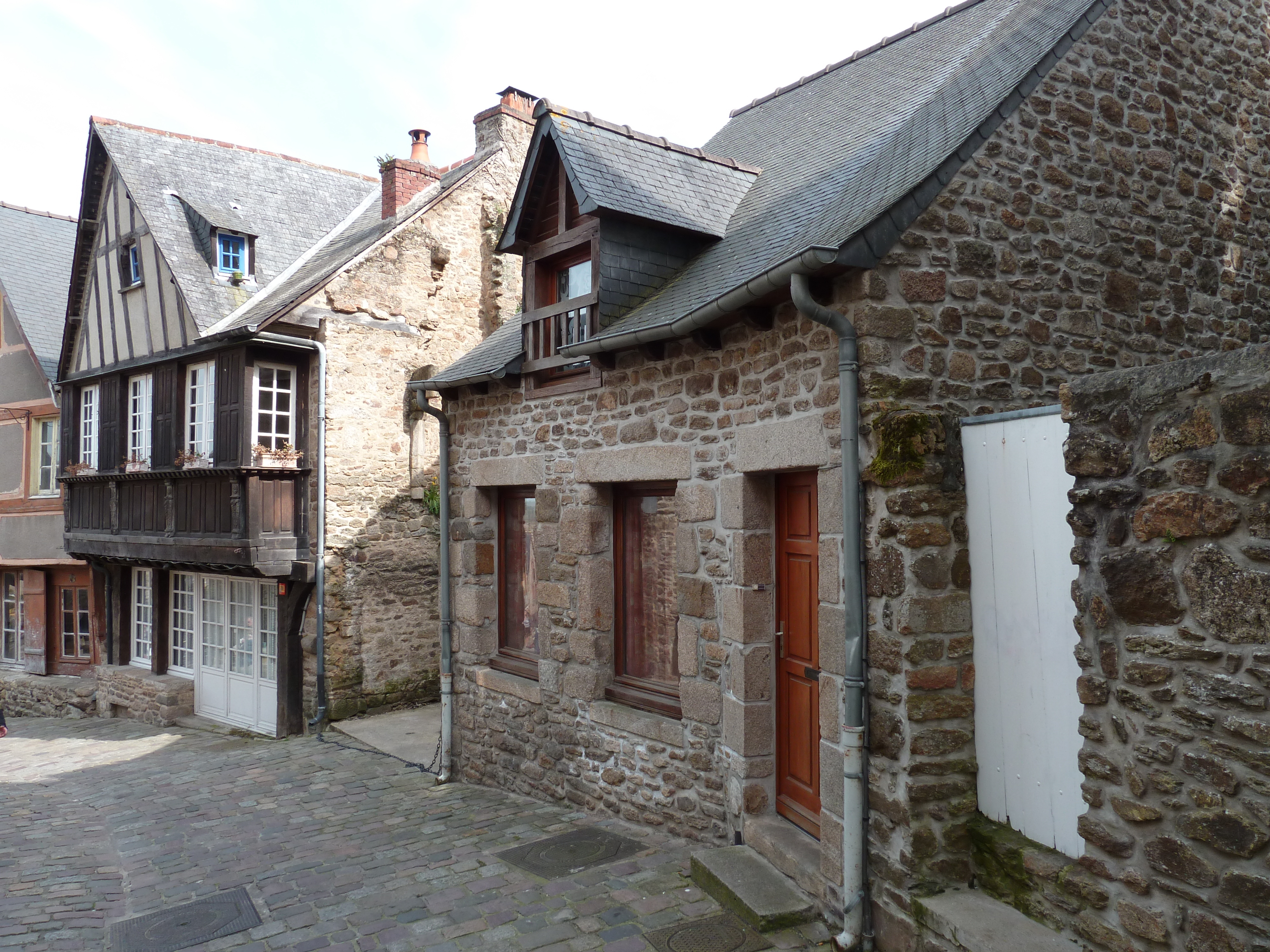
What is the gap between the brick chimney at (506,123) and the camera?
40.0 ft

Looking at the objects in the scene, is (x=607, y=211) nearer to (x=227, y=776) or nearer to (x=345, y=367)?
(x=345, y=367)

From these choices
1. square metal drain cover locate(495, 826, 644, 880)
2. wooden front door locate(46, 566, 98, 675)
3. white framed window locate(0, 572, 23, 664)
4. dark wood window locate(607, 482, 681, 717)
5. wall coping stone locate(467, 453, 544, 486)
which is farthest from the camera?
white framed window locate(0, 572, 23, 664)

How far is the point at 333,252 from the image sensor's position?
12.3 m

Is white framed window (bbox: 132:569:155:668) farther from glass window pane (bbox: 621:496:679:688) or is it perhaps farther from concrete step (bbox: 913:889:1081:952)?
concrete step (bbox: 913:889:1081:952)

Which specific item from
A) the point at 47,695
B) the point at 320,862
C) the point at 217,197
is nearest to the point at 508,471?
the point at 320,862

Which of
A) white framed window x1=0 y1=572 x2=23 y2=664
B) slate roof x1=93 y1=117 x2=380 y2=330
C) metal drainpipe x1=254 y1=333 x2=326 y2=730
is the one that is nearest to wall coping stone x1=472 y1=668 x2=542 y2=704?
metal drainpipe x1=254 y1=333 x2=326 y2=730

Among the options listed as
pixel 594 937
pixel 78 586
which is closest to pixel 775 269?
pixel 594 937

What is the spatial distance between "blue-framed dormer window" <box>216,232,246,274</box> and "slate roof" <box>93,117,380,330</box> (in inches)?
6.6

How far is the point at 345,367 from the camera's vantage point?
10.6 meters

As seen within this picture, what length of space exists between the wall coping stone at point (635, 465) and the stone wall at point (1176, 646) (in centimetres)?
273

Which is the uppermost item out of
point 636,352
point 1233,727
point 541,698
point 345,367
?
point 345,367

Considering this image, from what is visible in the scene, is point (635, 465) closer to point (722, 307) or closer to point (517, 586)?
point (722, 307)

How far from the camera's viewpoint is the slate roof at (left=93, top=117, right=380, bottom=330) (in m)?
11.6

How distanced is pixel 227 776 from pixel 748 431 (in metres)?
7.01
